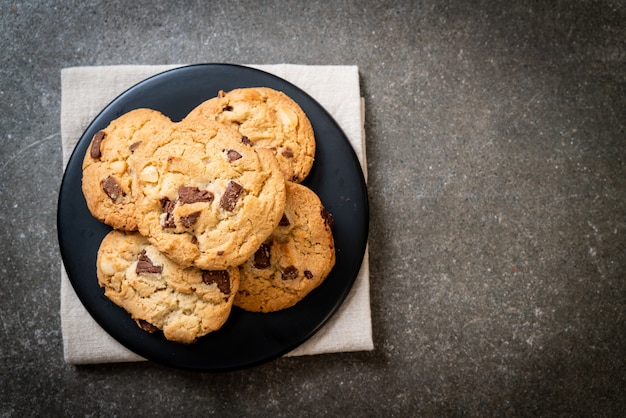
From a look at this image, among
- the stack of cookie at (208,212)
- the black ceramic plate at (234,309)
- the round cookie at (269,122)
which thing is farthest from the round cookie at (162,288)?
the round cookie at (269,122)

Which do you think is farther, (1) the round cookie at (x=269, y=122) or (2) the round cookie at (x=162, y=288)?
(1) the round cookie at (x=269, y=122)

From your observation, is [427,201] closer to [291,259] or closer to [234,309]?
[291,259]

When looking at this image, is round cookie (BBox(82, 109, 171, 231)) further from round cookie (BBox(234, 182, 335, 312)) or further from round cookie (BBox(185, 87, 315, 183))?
round cookie (BBox(234, 182, 335, 312))

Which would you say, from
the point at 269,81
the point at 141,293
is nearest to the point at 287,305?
the point at 141,293

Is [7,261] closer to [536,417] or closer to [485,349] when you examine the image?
[485,349]

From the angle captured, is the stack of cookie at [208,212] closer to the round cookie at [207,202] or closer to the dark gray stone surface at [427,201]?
the round cookie at [207,202]

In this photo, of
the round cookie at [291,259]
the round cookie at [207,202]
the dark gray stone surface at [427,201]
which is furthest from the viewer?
the dark gray stone surface at [427,201]

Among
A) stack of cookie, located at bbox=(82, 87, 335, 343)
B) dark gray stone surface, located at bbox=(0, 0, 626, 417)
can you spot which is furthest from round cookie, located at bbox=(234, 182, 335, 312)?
dark gray stone surface, located at bbox=(0, 0, 626, 417)

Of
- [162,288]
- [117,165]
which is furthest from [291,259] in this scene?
[117,165]
